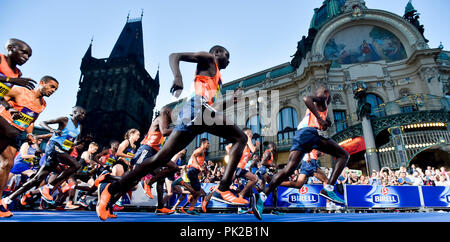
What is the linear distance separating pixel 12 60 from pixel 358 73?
25748 mm

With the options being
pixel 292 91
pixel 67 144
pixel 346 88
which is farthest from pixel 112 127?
pixel 67 144

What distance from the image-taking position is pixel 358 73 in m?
22.6

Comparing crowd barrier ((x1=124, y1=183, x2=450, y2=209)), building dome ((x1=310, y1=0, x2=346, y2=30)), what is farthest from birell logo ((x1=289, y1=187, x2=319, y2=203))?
building dome ((x1=310, y1=0, x2=346, y2=30))

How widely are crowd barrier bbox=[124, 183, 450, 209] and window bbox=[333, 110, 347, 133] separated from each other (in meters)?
12.1

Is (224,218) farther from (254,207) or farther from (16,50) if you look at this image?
(16,50)

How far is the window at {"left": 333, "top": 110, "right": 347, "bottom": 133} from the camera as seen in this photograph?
66.4 ft

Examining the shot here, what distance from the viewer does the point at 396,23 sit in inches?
925

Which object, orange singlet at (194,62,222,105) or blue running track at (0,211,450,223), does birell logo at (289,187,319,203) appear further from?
orange singlet at (194,62,222,105)

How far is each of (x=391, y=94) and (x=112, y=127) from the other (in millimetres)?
46640

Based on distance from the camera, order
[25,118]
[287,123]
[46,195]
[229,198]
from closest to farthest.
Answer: [229,198], [25,118], [46,195], [287,123]

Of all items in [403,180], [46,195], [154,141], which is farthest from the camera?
[403,180]

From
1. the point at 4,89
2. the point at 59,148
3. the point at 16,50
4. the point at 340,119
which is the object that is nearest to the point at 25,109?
the point at 4,89

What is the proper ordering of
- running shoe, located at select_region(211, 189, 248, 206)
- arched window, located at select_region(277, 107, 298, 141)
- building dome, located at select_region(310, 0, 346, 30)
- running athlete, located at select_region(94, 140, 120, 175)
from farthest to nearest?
1. building dome, located at select_region(310, 0, 346, 30)
2. arched window, located at select_region(277, 107, 298, 141)
3. running athlete, located at select_region(94, 140, 120, 175)
4. running shoe, located at select_region(211, 189, 248, 206)
